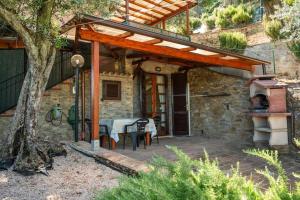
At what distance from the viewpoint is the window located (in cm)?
854

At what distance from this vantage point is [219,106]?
31.9 ft

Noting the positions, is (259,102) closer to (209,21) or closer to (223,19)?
(223,19)

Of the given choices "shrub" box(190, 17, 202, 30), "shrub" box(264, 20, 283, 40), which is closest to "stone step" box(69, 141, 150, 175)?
"shrub" box(264, 20, 283, 40)

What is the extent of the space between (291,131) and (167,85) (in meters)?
4.55

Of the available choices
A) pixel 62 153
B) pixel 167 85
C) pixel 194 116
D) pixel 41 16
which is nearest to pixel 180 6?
pixel 167 85

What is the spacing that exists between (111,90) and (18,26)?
4.27m

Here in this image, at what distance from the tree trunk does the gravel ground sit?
0.94 ft

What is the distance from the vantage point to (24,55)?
7730 millimetres

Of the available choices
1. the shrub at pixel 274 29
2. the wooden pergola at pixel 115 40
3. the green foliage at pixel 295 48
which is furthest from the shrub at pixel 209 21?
the wooden pergola at pixel 115 40

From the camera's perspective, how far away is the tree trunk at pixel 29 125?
15.5 feet

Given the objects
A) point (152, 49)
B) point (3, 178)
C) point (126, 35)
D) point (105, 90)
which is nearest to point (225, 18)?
point (105, 90)

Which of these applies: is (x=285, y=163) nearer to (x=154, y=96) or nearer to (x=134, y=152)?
(x=134, y=152)

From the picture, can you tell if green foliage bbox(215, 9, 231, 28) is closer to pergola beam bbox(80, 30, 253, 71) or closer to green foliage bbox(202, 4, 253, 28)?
green foliage bbox(202, 4, 253, 28)

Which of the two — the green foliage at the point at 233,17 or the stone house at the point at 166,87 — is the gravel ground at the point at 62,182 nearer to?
the stone house at the point at 166,87
